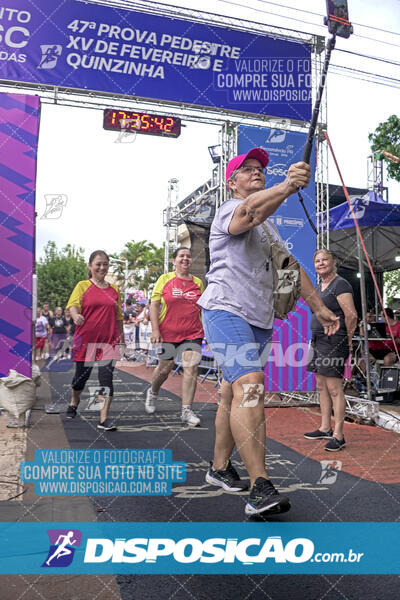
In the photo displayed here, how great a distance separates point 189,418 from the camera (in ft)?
18.2

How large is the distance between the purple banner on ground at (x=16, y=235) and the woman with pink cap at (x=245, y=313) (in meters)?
3.81

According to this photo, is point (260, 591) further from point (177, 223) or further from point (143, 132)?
point (177, 223)

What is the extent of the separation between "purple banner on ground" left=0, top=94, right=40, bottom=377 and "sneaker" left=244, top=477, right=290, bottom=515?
4.36 metres

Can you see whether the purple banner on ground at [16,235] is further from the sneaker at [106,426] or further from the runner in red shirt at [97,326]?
the sneaker at [106,426]

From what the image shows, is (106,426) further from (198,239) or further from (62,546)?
(198,239)

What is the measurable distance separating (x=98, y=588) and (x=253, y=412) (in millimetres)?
1043

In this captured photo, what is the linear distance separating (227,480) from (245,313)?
3.22ft

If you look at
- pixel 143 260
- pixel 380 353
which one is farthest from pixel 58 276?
pixel 380 353

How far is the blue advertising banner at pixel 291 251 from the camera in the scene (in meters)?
7.38

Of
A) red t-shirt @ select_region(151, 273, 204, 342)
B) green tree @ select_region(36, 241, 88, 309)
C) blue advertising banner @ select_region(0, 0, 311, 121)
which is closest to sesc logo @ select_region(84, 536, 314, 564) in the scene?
red t-shirt @ select_region(151, 273, 204, 342)

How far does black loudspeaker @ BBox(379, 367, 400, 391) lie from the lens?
8172 millimetres

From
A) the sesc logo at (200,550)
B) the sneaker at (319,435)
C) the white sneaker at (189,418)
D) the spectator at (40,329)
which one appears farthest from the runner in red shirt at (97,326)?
the spectator at (40,329)

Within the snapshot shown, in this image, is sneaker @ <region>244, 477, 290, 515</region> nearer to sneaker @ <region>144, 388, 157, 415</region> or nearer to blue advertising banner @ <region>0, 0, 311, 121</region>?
sneaker @ <region>144, 388, 157, 415</region>

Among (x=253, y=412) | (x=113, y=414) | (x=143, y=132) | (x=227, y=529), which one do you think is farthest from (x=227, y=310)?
(x=143, y=132)
